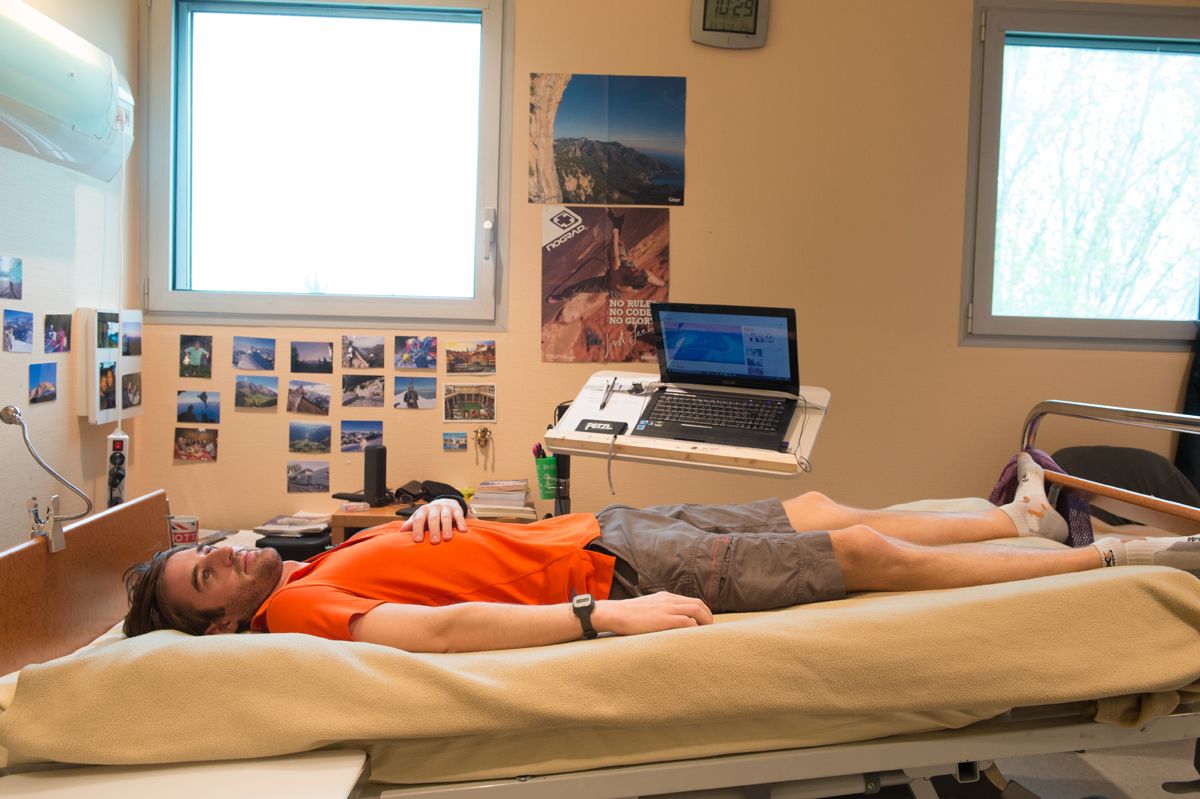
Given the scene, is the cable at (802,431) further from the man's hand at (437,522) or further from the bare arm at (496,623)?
the man's hand at (437,522)

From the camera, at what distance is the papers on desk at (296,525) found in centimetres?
274

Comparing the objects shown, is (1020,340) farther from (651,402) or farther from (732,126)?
(651,402)

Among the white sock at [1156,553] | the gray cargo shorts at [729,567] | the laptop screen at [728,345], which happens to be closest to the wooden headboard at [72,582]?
the gray cargo shorts at [729,567]

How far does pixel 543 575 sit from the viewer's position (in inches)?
71.7

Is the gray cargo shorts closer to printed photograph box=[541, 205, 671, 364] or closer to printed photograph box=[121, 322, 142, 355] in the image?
printed photograph box=[541, 205, 671, 364]

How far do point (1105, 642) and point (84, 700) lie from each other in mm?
1639

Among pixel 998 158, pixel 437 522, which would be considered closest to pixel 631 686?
pixel 437 522

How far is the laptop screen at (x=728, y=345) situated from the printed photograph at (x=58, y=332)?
1734 millimetres

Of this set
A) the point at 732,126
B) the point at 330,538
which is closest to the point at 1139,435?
the point at 732,126

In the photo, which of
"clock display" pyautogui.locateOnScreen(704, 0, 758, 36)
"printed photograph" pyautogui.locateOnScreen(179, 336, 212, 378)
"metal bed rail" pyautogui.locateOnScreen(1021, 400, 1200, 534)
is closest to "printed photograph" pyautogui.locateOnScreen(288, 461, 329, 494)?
"printed photograph" pyautogui.locateOnScreen(179, 336, 212, 378)

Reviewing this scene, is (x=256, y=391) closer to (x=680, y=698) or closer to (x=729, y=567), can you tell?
(x=729, y=567)

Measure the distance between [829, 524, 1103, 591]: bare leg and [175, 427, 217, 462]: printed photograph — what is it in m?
2.23

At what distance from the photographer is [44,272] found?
2416 mm

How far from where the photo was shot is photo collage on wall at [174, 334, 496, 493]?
9.89 ft
